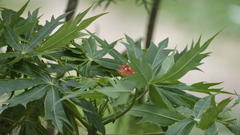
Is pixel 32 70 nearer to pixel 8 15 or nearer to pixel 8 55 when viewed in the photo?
pixel 8 55

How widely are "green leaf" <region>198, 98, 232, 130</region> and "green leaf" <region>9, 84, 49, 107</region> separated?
22 cm

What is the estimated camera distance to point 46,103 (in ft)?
1.23

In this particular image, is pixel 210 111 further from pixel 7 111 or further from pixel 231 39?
pixel 231 39

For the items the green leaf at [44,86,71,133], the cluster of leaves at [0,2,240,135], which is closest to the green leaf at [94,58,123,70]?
the cluster of leaves at [0,2,240,135]

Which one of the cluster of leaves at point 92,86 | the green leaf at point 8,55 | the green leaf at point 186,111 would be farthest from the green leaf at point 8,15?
the green leaf at point 186,111

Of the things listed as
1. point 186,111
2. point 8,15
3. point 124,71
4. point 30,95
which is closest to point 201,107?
point 186,111

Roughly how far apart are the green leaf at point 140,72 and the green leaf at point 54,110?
0.34 feet

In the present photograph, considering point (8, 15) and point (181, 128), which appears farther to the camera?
point (8, 15)

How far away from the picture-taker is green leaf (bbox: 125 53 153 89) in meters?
0.32

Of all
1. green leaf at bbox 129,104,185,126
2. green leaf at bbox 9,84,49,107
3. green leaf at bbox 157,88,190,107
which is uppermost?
green leaf at bbox 157,88,190,107

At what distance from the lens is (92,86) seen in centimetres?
39

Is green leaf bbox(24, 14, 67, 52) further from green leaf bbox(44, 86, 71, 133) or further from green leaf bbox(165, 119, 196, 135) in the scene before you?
green leaf bbox(165, 119, 196, 135)

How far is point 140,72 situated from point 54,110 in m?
0.13

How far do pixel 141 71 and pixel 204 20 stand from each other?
5.59 feet
